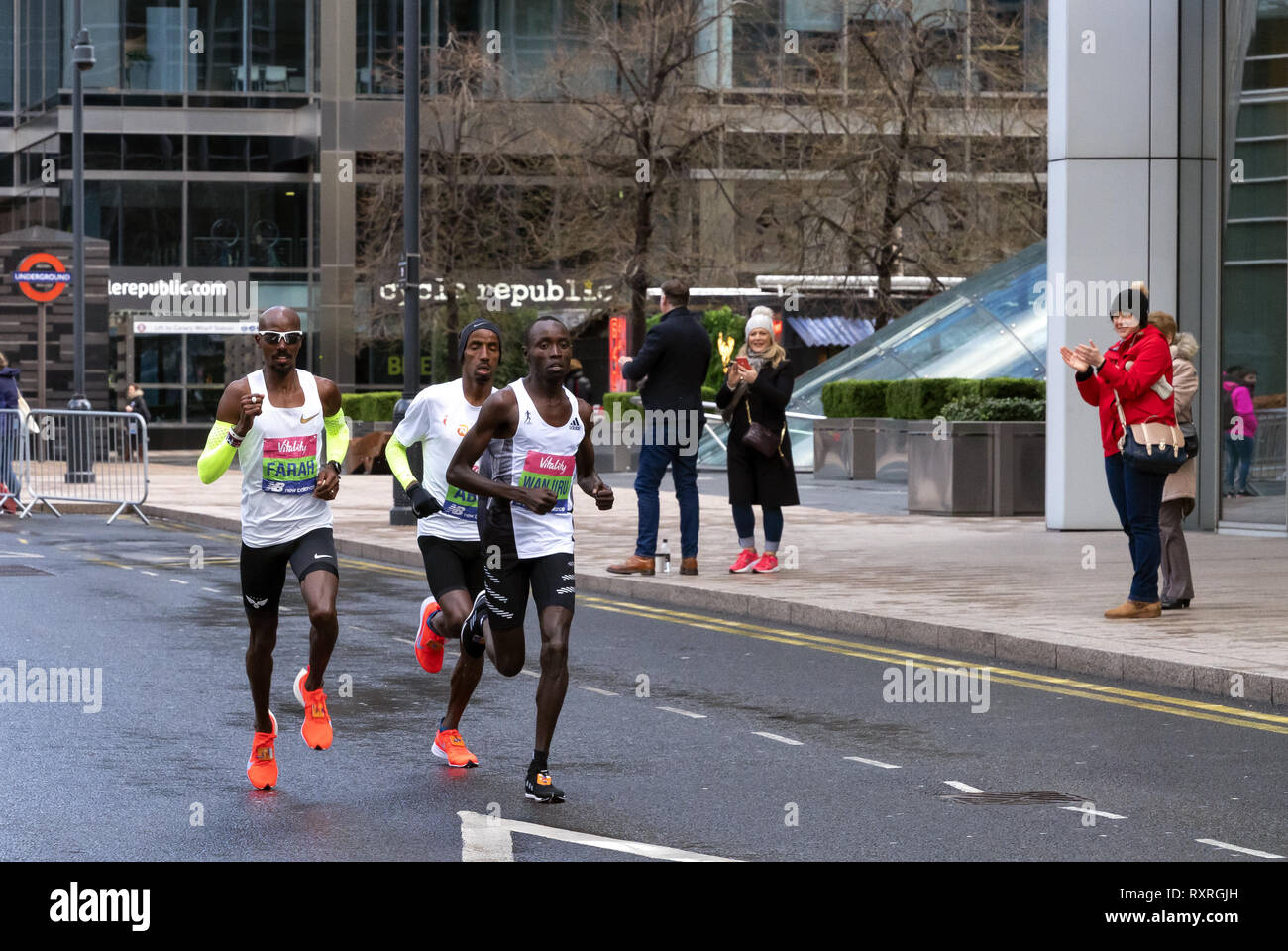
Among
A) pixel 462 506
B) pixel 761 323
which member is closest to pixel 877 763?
pixel 462 506

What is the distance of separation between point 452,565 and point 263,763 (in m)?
1.31

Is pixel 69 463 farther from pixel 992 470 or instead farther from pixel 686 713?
pixel 686 713

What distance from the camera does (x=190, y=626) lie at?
13016 mm

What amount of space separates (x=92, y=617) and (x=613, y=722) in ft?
17.6

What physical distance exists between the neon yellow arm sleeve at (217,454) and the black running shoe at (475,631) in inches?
44.0

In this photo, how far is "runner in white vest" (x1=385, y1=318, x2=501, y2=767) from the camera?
27.2 feet

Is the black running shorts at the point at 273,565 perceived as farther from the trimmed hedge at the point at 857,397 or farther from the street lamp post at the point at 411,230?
the trimmed hedge at the point at 857,397

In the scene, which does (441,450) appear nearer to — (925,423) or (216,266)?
(925,423)

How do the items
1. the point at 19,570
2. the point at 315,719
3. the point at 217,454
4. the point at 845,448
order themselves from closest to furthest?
the point at 217,454
the point at 315,719
the point at 19,570
the point at 845,448

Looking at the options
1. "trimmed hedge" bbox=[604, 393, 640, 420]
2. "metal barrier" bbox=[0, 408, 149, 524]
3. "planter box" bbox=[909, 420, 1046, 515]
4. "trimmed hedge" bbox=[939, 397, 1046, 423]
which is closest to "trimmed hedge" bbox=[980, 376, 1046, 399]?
"trimmed hedge" bbox=[939, 397, 1046, 423]

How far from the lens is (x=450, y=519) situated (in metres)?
8.60

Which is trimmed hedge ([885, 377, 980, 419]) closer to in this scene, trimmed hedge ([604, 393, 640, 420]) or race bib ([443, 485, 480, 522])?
trimmed hedge ([604, 393, 640, 420])

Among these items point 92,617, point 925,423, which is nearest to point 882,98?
point 925,423

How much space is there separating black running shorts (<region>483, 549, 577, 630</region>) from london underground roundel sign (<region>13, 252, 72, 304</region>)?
33635mm
